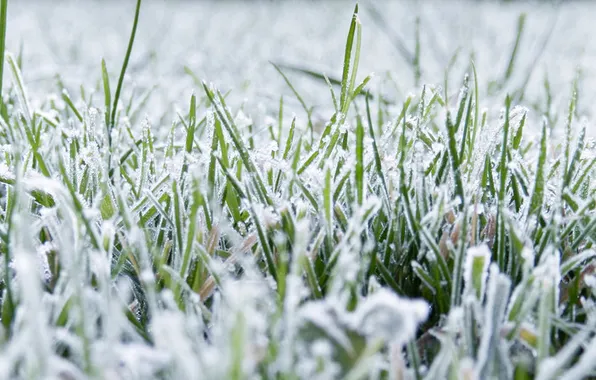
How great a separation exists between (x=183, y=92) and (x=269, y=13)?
2.09 m

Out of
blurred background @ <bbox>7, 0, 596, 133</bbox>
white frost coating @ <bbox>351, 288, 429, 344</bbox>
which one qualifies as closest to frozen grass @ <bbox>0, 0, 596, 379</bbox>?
white frost coating @ <bbox>351, 288, 429, 344</bbox>

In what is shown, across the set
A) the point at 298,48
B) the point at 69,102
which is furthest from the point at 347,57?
the point at 298,48

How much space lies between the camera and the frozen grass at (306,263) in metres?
0.42

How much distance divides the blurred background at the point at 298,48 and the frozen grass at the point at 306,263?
303 mm

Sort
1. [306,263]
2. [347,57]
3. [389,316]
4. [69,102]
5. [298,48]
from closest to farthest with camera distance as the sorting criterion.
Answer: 1. [389,316]
2. [306,263]
3. [347,57]
4. [69,102]
5. [298,48]

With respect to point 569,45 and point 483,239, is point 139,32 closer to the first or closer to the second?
point 569,45

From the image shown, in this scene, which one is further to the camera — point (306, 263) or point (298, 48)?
point (298, 48)

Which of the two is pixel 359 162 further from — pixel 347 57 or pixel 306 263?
pixel 347 57

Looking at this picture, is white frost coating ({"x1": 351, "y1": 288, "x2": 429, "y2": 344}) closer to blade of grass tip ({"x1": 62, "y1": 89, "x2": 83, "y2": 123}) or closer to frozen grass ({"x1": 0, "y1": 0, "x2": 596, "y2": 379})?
frozen grass ({"x1": 0, "y1": 0, "x2": 596, "y2": 379})

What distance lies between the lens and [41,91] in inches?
60.0

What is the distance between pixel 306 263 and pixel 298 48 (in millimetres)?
1874

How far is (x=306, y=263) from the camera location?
578mm

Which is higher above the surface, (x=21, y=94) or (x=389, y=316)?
(x=21, y=94)

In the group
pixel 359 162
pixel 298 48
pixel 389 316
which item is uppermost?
pixel 298 48
